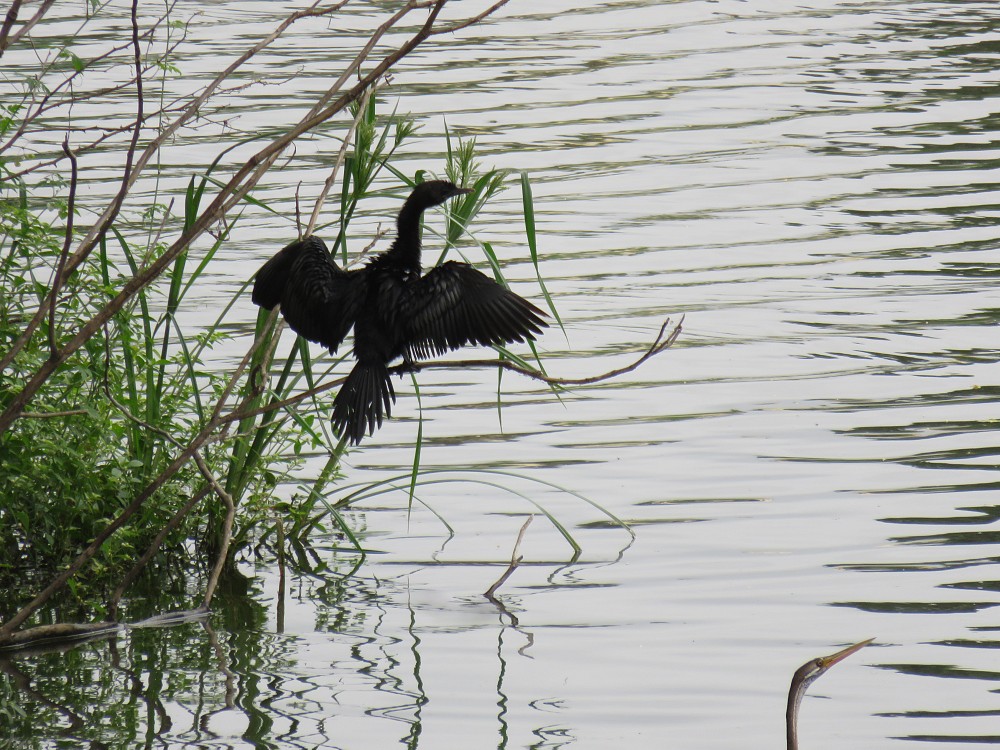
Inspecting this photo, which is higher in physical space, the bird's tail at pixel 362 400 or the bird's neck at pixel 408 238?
the bird's neck at pixel 408 238

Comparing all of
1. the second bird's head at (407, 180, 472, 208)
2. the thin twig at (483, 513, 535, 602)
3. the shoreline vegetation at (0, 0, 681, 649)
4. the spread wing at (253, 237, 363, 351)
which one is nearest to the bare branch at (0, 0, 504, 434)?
the shoreline vegetation at (0, 0, 681, 649)

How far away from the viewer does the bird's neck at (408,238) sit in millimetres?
4641

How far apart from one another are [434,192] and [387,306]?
1.31ft

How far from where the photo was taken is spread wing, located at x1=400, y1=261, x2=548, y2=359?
429cm

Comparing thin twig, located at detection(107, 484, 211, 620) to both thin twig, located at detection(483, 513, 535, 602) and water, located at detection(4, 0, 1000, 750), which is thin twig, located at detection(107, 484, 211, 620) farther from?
thin twig, located at detection(483, 513, 535, 602)

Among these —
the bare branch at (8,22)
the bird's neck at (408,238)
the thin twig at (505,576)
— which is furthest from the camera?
the thin twig at (505,576)

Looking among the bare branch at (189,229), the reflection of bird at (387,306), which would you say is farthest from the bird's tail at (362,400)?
the bare branch at (189,229)

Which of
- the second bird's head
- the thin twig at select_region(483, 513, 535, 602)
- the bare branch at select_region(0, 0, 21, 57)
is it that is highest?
the bare branch at select_region(0, 0, 21, 57)

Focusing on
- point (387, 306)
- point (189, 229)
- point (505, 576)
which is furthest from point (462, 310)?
point (505, 576)

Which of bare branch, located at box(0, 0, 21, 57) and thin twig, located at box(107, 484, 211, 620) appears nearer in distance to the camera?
bare branch, located at box(0, 0, 21, 57)

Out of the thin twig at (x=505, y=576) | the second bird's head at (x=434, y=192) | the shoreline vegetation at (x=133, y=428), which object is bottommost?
the thin twig at (x=505, y=576)

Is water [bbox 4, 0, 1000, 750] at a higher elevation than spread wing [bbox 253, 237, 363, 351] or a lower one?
lower

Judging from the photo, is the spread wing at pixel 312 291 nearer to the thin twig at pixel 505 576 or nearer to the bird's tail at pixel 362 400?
the bird's tail at pixel 362 400

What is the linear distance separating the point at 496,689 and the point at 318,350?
4074 mm
